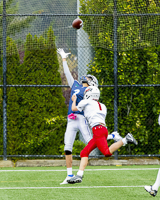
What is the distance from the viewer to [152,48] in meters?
8.52

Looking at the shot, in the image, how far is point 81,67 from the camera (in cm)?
866

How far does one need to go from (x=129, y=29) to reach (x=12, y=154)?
3.86 metres

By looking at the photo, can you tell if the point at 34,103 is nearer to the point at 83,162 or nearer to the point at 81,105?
the point at 81,105

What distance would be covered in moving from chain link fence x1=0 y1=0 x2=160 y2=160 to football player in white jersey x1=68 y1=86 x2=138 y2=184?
2.52 metres

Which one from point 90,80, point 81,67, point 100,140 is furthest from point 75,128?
point 81,67

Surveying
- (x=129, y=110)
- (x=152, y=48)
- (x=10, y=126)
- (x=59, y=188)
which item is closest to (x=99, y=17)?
(x=152, y=48)

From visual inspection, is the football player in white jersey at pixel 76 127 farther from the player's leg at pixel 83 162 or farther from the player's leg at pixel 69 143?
the player's leg at pixel 83 162

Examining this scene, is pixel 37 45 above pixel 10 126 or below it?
above

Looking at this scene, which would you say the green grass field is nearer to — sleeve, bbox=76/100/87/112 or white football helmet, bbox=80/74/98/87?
sleeve, bbox=76/100/87/112

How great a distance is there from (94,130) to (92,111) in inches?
12.0

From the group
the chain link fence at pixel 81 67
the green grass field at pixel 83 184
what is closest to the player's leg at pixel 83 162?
the green grass field at pixel 83 184

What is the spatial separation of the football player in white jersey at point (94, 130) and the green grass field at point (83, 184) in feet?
1.26

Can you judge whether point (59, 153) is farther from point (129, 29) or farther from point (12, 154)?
point (129, 29)

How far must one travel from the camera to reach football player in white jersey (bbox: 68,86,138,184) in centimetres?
553
